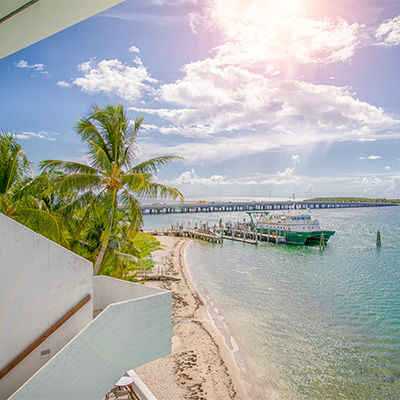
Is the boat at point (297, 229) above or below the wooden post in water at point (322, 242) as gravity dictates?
above

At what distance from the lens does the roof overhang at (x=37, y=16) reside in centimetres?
213

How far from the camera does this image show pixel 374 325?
15281 mm

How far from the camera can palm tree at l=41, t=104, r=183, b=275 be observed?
30.2ft

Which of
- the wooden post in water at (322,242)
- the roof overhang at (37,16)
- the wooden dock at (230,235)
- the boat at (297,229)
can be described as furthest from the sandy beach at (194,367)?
the wooden dock at (230,235)

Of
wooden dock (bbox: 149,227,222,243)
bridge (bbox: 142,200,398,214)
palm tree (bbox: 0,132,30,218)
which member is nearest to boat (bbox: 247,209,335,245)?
wooden dock (bbox: 149,227,222,243)

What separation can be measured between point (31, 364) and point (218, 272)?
22.1 metres

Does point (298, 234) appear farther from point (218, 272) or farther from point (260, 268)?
point (218, 272)

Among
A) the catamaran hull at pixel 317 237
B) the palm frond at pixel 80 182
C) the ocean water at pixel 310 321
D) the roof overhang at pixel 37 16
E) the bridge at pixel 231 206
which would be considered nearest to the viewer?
the roof overhang at pixel 37 16

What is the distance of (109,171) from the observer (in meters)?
9.36

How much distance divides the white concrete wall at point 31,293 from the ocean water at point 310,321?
7.70 meters

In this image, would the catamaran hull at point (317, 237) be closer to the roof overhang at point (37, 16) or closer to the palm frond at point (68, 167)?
the palm frond at point (68, 167)

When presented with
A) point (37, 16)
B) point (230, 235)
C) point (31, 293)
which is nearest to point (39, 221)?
point (31, 293)

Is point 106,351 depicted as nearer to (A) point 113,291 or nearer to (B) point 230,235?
(A) point 113,291

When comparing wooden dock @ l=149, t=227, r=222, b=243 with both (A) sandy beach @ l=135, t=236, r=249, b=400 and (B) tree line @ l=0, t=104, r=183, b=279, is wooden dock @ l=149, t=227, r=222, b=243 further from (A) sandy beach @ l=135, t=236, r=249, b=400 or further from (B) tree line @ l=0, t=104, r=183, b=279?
(B) tree line @ l=0, t=104, r=183, b=279
